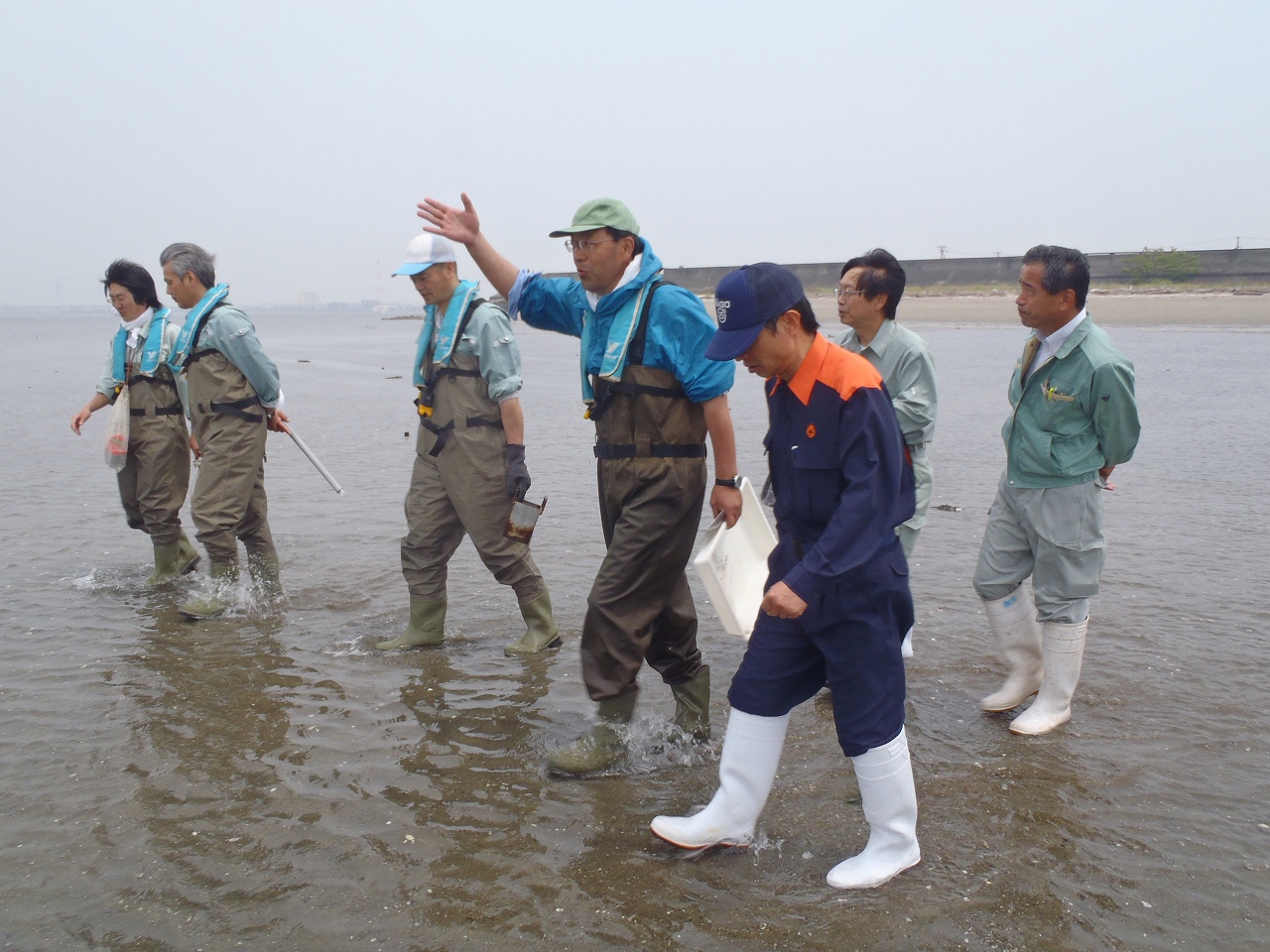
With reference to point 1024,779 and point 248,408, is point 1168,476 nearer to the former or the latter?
point 1024,779

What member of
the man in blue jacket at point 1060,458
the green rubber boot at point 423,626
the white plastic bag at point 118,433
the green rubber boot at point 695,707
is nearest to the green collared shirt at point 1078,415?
the man in blue jacket at point 1060,458

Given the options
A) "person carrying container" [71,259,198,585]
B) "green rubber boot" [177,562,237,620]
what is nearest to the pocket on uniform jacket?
"green rubber boot" [177,562,237,620]

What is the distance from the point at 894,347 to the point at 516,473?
1967mm

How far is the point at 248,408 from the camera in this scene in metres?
6.31

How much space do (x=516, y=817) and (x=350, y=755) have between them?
3.00 ft

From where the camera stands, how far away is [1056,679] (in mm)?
4488

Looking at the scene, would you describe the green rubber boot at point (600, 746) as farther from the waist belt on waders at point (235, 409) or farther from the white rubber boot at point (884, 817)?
the waist belt on waders at point (235, 409)

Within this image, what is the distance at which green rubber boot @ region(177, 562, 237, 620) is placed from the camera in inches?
241

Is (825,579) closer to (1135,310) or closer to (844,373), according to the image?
(844,373)

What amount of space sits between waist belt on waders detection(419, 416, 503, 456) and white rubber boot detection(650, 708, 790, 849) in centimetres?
253

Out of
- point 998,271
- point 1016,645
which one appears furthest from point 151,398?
point 998,271

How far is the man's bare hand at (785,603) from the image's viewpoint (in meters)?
3.09

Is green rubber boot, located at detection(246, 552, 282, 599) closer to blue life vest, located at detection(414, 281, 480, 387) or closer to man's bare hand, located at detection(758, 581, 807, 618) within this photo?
blue life vest, located at detection(414, 281, 480, 387)

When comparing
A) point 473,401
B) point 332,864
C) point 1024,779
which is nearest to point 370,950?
point 332,864
